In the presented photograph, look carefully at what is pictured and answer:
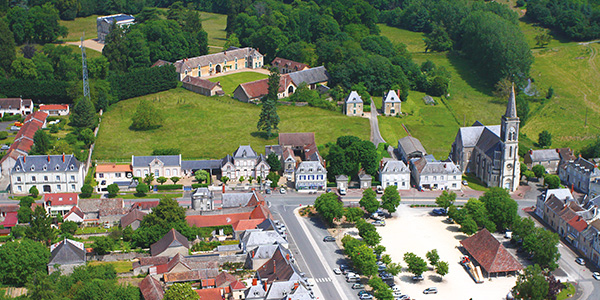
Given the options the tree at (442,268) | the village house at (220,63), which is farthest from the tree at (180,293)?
the village house at (220,63)

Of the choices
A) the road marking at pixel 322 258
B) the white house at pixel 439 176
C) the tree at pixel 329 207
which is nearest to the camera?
the road marking at pixel 322 258

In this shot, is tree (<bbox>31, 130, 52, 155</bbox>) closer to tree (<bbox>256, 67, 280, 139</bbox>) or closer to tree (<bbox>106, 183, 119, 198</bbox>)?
tree (<bbox>106, 183, 119, 198</bbox>)

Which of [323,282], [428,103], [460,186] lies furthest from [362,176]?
[428,103]

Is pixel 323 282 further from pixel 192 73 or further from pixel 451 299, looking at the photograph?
pixel 192 73

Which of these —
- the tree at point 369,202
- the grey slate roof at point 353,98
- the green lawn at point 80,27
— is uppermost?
the green lawn at point 80,27

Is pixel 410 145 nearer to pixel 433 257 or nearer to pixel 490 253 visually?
pixel 490 253

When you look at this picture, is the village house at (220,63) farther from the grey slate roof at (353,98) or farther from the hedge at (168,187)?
the hedge at (168,187)
